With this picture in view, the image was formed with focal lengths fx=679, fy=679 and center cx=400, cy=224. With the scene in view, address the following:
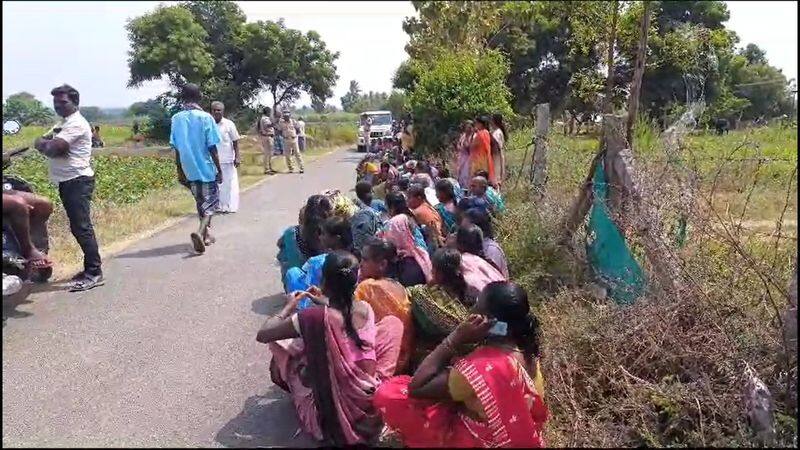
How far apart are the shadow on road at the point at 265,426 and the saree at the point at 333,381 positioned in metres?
0.13

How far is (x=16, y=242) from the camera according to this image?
4.98 m

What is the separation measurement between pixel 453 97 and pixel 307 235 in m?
9.24

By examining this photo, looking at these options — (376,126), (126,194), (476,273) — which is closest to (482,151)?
(476,273)

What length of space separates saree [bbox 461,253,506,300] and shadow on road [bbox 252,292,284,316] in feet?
6.21

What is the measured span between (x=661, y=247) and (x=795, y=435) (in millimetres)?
1424

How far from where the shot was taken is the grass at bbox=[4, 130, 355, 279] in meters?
7.48

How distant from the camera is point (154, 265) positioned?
6.59m

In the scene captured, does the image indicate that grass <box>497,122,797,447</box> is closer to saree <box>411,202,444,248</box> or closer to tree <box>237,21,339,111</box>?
saree <box>411,202,444,248</box>

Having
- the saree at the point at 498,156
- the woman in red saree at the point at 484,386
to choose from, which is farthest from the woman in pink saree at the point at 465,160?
the woman in red saree at the point at 484,386

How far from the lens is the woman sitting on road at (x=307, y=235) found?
499cm

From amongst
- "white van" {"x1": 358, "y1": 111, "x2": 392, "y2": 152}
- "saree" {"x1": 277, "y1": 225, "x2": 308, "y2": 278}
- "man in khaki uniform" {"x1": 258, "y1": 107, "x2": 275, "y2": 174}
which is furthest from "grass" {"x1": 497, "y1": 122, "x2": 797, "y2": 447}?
"white van" {"x1": 358, "y1": 111, "x2": 392, "y2": 152}

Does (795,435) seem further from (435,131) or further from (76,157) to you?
(435,131)

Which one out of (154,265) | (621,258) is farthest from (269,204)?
(621,258)

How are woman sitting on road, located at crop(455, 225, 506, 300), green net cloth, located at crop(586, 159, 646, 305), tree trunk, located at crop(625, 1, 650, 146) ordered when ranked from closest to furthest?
woman sitting on road, located at crop(455, 225, 506, 300), green net cloth, located at crop(586, 159, 646, 305), tree trunk, located at crop(625, 1, 650, 146)
